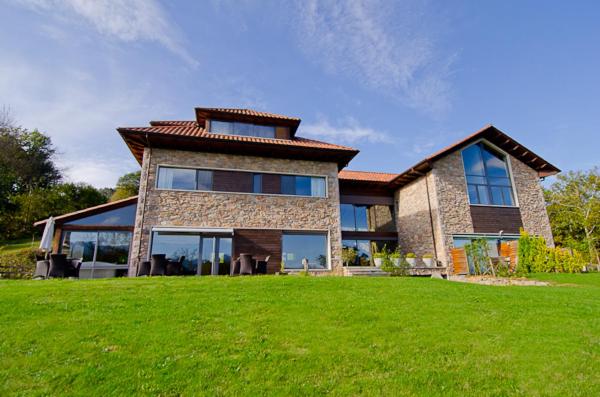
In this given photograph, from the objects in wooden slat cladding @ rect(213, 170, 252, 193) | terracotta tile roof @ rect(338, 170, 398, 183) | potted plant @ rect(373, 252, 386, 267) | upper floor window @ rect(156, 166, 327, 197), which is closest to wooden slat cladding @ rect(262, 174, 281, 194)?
upper floor window @ rect(156, 166, 327, 197)

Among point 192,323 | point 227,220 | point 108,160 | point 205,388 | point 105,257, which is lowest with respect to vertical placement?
point 205,388

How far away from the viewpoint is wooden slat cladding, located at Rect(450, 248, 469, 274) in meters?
17.2

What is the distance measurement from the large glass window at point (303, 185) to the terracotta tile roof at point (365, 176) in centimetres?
361

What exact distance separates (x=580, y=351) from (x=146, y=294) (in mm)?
9183

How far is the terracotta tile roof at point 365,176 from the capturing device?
71.6 feet

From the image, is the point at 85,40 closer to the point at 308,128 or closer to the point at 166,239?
the point at 166,239

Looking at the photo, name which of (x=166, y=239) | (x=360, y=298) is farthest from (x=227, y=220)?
(x=360, y=298)

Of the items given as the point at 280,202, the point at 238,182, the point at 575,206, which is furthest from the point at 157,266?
the point at 575,206

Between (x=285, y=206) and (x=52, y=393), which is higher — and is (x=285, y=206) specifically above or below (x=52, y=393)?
above

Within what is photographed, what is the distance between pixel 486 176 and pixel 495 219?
2.94 m

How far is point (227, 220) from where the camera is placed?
52.5 ft

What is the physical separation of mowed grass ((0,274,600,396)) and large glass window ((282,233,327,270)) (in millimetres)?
8111

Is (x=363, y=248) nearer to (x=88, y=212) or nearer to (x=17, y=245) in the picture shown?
(x=88, y=212)

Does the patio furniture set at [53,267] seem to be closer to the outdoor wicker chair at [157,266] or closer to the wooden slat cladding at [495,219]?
the outdoor wicker chair at [157,266]
